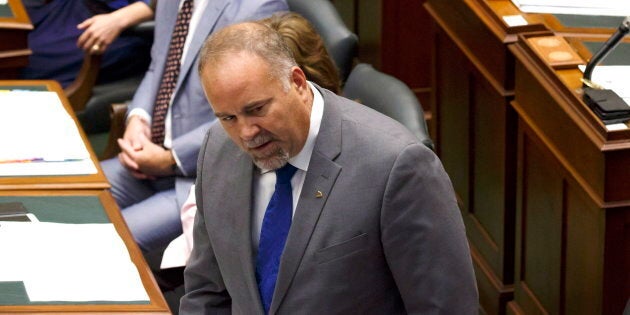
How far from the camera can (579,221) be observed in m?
2.46

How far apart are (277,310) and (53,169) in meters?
0.93

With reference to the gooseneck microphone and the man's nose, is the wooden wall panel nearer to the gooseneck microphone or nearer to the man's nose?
the gooseneck microphone

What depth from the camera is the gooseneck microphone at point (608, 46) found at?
2.27 metres

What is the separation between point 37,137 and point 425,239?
1328 mm

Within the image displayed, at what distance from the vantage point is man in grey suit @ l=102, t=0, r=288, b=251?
297cm

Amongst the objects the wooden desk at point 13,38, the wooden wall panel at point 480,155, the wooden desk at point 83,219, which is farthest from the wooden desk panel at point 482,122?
the wooden desk at point 13,38

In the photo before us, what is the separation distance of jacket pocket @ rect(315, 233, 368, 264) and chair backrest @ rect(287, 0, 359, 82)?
99cm

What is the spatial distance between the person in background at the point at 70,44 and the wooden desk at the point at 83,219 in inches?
57.1

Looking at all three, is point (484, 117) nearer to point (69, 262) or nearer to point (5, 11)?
point (69, 262)

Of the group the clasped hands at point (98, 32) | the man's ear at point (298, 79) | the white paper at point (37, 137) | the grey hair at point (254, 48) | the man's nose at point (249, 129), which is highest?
the grey hair at point (254, 48)

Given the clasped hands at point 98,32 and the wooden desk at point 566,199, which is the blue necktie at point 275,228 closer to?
the wooden desk at point 566,199

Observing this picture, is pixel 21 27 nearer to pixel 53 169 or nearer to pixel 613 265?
pixel 53 169

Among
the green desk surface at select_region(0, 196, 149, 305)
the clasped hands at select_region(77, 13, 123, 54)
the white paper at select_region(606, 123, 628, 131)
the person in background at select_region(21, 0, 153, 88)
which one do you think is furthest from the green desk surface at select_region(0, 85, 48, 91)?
the white paper at select_region(606, 123, 628, 131)

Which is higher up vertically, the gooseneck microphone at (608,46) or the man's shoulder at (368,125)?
the man's shoulder at (368,125)
